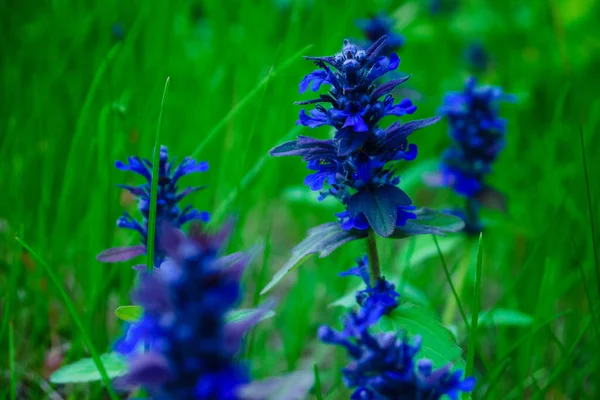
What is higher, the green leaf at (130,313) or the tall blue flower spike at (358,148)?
the tall blue flower spike at (358,148)

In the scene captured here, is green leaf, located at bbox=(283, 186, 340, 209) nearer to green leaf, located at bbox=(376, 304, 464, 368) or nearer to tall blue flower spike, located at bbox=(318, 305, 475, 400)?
green leaf, located at bbox=(376, 304, 464, 368)

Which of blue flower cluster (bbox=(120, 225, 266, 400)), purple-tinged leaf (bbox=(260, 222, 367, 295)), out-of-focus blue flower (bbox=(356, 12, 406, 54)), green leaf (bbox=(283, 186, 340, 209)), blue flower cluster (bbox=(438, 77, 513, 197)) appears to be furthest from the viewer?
out-of-focus blue flower (bbox=(356, 12, 406, 54))

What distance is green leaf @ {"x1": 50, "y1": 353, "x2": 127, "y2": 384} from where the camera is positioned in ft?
3.65

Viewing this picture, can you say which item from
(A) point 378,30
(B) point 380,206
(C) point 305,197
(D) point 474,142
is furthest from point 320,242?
(A) point 378,30

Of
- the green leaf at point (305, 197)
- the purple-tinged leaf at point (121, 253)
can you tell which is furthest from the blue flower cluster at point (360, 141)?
the green leaf at point (305, 197)

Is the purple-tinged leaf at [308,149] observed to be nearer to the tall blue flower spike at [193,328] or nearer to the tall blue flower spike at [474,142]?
the tall blue flower spike at [193,328]

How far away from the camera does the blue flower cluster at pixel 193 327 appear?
63 cm

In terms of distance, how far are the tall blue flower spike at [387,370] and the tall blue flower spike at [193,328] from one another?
0.23 m

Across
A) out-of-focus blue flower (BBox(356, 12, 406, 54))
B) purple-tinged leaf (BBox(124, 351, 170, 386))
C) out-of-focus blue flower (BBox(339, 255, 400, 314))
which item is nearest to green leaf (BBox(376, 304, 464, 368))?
out-of-focus blue flower (BBox(339, 255, 400, 314))

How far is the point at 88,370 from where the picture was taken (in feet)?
3.88

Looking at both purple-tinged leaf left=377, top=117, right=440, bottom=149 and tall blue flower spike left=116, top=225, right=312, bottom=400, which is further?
purple-tinged leaf left=377, top=117, right=440, bottom=149

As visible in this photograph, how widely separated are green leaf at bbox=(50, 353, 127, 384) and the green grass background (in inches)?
8.5

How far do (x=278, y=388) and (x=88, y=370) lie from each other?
64 cm

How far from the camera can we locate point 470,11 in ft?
12.4
